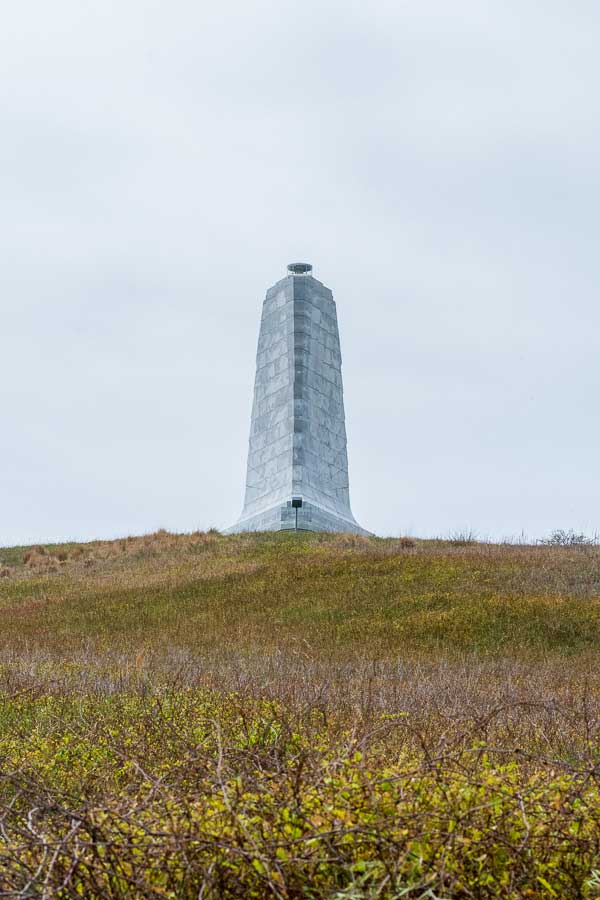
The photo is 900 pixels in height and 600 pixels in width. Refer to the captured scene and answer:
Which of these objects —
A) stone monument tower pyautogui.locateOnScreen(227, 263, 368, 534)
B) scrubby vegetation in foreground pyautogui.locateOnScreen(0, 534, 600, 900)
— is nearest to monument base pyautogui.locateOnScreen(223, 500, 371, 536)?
stone monument tower pyautogui.locateOnScreen(227, 263, 368, 534)

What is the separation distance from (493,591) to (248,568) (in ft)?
24.3

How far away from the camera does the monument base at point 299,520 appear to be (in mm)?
38188

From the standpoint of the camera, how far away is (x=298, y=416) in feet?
135

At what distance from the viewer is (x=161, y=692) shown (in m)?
9.98

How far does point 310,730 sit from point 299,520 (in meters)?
31.1

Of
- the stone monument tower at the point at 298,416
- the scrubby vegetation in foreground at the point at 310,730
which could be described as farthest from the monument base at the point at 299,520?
the scrubby vegetation in foreground at the point at 310,730

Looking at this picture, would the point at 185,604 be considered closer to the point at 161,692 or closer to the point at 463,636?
the point at 463,636

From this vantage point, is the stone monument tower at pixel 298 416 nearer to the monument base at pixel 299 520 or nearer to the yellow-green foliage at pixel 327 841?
the monument base at pixel 299 520

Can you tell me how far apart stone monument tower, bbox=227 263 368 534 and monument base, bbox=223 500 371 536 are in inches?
1.9

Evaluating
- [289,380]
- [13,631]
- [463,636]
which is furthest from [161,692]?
[289,380]

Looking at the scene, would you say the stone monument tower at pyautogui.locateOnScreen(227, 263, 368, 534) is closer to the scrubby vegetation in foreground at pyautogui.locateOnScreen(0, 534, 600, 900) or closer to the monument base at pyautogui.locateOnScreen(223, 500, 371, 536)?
the monument base at pyautogui.locateOnScreen(223, 500, 371, 536)

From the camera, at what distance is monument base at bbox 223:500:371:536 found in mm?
38188

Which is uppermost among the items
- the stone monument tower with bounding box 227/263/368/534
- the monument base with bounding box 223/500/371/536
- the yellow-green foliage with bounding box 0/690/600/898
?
the stone monument tower with bounding box 227/263/368/534

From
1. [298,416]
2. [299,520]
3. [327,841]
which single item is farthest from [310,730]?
[298,416]
